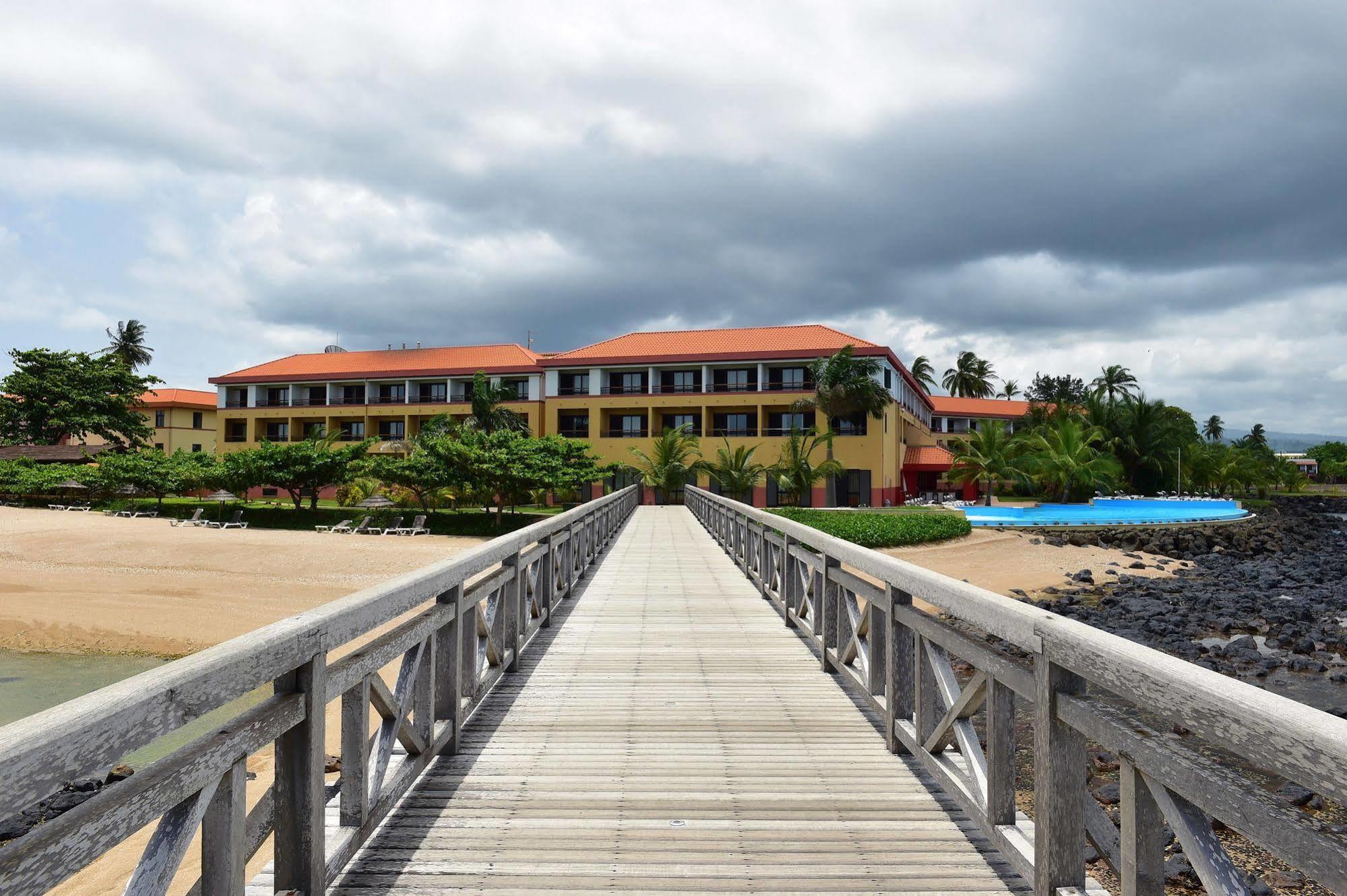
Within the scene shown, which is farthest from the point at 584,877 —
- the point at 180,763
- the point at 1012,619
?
the point at 1012,619

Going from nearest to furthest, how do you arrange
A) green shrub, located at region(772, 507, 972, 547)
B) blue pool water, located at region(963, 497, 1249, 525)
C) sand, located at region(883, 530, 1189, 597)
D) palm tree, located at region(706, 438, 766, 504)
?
sand, located at region(883, 530, 1189, 597) → green shrub, located at region(772, 507, 972, 547) → blue pool water, located at region(963, 497, 1249, 525) → palm tree, located at region(706, 438, 766, 504)

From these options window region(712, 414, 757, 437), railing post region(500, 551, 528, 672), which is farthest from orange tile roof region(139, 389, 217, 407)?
railing post region(500, 551, 528, 672)

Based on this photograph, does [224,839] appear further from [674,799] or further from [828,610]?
[828,610]

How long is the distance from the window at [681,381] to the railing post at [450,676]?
37.7m

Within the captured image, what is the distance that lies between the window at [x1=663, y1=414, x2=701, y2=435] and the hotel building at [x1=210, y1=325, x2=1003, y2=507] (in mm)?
59

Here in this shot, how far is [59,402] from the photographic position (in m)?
48.1

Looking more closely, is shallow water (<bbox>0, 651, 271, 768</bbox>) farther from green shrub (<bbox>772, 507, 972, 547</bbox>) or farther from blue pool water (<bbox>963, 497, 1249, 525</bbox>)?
blue pool water (<bbox>963, 497, 1249, 525</bbox>)

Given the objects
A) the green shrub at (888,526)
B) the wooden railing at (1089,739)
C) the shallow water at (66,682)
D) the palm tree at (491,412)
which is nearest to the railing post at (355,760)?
the wooden railing at (1089,739)

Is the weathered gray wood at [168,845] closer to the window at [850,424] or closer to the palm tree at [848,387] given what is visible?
the palm tree at [848,387]

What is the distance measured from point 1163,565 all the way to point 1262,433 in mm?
99228

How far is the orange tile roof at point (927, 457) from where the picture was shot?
4625cm

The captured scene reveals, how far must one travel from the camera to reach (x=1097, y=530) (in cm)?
3044

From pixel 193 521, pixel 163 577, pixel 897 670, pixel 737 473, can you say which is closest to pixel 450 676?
pixel 897 670

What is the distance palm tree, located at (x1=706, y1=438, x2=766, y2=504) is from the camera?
118ft
